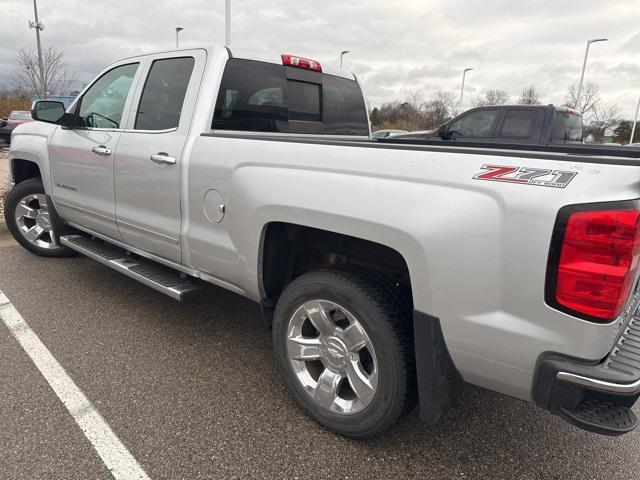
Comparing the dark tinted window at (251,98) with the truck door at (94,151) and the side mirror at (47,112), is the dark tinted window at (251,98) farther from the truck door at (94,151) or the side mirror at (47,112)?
the side mirror at (47,112)

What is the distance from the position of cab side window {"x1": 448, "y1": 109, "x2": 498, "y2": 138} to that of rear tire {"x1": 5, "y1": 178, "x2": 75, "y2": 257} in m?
7.06

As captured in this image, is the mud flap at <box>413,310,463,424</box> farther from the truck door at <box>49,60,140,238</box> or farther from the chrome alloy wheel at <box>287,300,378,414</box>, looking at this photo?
the truck door at <box>49,60,140,238</box>

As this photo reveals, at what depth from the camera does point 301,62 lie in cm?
363

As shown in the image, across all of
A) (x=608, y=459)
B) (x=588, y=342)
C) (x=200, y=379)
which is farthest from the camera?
(x=200, y=379)

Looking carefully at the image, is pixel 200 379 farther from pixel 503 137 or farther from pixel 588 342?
pixel 503 137

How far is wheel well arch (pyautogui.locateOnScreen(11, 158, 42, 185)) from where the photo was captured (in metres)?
4.98

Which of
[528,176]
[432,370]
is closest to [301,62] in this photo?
[528,176]

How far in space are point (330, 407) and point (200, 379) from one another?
3.03 feet

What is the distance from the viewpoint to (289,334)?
2.55 metres

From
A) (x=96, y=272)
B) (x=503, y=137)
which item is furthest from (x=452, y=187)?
(x=503, y=137)

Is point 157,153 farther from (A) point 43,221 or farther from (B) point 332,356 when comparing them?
(A) point 43,221

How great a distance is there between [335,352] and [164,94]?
213cm

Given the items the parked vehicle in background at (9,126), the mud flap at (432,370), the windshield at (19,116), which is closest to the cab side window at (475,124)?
the mud flap at (432,370)

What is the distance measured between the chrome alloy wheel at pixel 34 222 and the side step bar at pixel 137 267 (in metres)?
0.89
